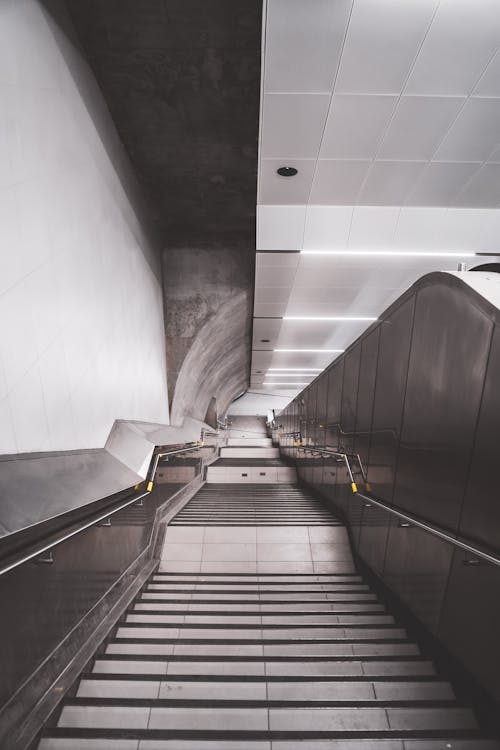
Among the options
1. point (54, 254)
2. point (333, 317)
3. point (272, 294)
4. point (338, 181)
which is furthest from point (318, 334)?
point (54, 254)

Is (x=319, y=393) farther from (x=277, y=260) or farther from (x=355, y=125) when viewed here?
(x=355, y=125)

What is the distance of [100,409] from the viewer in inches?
196

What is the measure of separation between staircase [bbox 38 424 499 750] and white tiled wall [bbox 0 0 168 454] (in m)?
1.64

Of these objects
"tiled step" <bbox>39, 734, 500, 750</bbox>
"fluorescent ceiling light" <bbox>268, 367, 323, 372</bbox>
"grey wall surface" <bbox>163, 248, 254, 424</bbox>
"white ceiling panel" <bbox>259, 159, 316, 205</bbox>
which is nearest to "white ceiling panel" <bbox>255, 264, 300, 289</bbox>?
"grey wall surface" <bbox>163, 248, 254, 424</bbox>

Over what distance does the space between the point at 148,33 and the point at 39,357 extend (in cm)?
353

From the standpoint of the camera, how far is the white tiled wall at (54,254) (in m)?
3.04

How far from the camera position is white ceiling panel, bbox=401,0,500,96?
11.2ft

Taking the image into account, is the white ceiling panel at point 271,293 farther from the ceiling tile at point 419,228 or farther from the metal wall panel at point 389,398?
the metal wall panel at point 389,398

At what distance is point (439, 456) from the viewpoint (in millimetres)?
2521

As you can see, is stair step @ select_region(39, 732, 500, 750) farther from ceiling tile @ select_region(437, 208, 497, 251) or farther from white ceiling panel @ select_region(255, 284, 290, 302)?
white ceiling panel @ select_region(255, 284, 290, 302)

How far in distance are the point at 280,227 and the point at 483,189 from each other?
2.92m

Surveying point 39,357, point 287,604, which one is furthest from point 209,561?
point 39,357

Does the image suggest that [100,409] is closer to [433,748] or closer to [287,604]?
[287,604]

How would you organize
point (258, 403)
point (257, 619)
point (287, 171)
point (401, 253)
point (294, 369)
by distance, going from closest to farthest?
point (257, 619), point (287, 171), point (401, 253), point (294, 369), point (258, 403)
